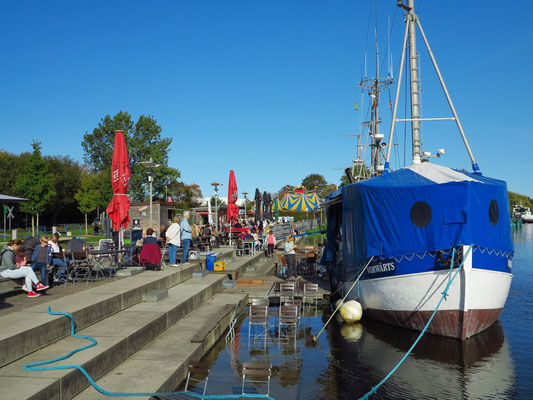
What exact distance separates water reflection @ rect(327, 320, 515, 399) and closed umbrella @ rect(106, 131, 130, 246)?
6286 millimetres

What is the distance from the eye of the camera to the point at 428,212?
1050cm

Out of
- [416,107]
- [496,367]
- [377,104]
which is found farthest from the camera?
[377,104]

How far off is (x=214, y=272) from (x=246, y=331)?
4.97m

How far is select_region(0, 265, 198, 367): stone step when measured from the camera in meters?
6.12

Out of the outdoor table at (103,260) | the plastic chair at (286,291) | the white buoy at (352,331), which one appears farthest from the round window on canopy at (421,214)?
the outdoor table at (103,260)

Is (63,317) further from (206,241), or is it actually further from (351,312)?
(206,241)

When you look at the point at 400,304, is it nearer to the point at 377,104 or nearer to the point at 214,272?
the point at 214,272

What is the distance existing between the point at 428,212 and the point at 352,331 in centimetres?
346

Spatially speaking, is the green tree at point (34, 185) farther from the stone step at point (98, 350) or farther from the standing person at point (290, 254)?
the stone step at point (98, 350)

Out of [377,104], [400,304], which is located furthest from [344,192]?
[377,104]

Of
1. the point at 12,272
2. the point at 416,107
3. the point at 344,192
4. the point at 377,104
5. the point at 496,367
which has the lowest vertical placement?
the point at 496,367

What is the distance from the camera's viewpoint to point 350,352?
9.55 metres

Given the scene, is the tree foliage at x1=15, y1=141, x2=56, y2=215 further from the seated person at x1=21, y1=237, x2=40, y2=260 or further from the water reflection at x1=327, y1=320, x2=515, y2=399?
the water reflection at x1=327, y1=320, x2=515, y2=399

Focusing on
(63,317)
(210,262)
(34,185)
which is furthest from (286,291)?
(34,185)
